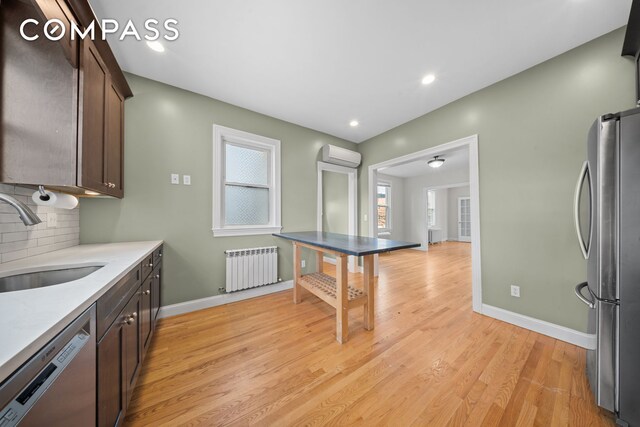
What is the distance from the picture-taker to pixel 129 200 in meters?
2.17

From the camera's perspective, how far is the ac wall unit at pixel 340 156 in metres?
3.53

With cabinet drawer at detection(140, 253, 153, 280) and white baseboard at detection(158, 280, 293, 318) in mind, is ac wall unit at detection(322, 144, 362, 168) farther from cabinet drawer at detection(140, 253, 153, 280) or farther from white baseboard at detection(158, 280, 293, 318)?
cabinet drawer at detection(140, 253, 153, 280)

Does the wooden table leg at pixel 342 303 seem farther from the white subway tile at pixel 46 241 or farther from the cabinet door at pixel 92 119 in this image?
the white subway tile at pixel 46 241

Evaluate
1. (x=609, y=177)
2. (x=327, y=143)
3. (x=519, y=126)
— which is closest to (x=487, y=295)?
(x=609, y=177)

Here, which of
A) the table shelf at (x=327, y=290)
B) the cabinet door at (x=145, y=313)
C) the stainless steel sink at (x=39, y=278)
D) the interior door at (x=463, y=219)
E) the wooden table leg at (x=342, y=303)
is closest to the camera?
the stainless steel sink at (x=39, y=278)

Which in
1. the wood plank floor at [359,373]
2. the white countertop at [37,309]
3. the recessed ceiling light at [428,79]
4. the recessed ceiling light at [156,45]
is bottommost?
the wood plank floor at [359,373]

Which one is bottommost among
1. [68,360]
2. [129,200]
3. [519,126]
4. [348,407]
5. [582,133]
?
[348,407]

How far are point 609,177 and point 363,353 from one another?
6.47 feet

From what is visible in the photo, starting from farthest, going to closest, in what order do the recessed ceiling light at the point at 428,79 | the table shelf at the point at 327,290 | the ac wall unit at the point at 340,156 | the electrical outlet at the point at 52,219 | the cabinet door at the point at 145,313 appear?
the ac wall unit at the point at 340,156 < the recessed ceiling light at the point at 428,79 < the table shelf at the point at 327,290 < the electrical outlet at the point at 52,219 < the cabinet door at the point at 145,313

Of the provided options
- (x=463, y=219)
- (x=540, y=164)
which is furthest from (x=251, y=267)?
(x=463, y=219)

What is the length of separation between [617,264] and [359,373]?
66.0 inches

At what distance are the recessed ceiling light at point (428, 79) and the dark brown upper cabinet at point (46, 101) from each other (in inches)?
110

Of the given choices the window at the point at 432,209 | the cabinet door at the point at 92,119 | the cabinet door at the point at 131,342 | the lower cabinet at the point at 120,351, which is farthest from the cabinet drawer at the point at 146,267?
the window at the point at 432,209

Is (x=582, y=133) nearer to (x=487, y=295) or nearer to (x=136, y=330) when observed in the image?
(x=487, y=295)
